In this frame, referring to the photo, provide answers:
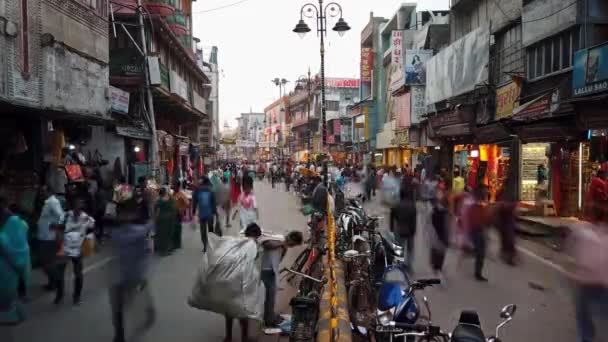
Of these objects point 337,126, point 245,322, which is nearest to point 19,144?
point 245,322

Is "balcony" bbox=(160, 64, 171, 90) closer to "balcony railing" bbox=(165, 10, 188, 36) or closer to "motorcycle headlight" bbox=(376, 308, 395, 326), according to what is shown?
"balcony railing" bbox=(165, 10, 188, 36)

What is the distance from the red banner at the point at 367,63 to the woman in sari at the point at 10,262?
4281 centimetres

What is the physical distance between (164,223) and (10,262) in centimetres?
627

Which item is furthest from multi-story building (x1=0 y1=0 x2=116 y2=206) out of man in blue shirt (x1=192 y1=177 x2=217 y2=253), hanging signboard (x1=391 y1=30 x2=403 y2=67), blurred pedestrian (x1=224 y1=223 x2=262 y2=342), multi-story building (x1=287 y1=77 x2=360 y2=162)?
multi-story building (x1=287 y1=77 x2=360 y2=162)

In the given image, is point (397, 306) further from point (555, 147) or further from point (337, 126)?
point (337, 126)

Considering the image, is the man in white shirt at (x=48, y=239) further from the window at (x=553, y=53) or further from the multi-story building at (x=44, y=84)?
the window at (x=553, y=53)

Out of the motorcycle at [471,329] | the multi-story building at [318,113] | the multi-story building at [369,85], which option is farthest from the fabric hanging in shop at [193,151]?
the motorcycle at [471,329]

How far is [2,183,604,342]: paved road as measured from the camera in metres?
6.59

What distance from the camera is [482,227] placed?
10.1 meters

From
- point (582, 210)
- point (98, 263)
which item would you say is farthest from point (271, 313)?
point (582, 210)

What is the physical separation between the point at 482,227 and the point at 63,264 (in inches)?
274

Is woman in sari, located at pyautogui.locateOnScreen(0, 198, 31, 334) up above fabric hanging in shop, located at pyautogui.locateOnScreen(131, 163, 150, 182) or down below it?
below

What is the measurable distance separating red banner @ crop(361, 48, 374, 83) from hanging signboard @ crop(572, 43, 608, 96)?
32.2 meters

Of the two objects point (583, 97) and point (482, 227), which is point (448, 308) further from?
point (583, 97)
